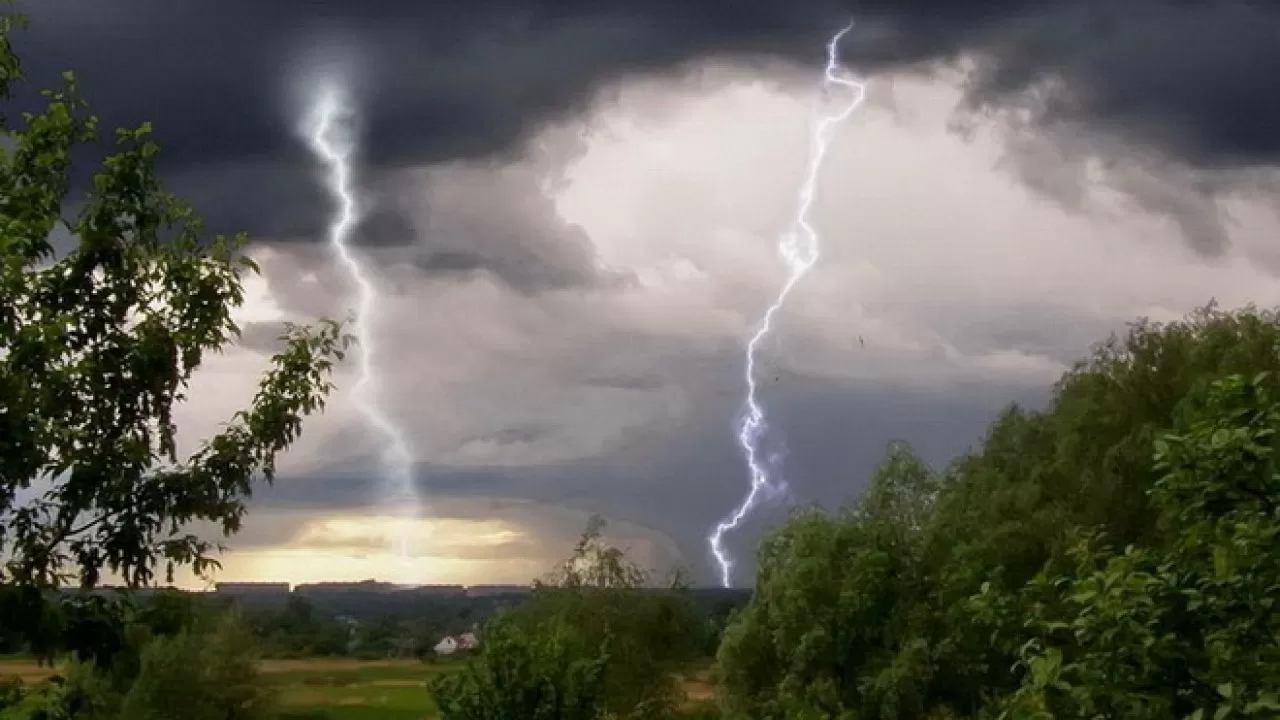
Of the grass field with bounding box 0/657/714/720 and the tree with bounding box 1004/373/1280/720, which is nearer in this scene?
the tree with bounding box 1004/373/1280/720

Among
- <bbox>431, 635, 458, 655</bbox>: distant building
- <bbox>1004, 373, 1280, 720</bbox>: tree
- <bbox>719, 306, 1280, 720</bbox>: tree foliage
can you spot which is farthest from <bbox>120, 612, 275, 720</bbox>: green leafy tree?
<bbox>1004, 373, 1280, 720</bbox>: tree

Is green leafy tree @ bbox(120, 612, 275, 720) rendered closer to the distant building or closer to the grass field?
the grass field

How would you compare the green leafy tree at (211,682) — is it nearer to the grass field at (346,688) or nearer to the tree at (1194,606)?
the grass field at (346,688)

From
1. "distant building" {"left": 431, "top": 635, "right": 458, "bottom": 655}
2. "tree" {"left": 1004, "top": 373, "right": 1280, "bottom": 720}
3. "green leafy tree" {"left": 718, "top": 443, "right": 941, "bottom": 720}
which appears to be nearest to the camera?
"tree" {"left": 1004, "top": 373, "right": 1280, "bottom": 720}

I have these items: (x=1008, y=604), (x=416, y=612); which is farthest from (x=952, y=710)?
(x=416, y=612)

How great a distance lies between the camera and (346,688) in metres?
74.4

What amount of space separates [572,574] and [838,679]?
11079 millimetres

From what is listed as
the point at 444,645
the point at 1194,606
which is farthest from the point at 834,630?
the point at 1194,606

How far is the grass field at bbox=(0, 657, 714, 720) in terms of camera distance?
6944 centimetres

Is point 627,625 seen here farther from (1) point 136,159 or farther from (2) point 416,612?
(1) point 136,159

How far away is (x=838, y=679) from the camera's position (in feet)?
139

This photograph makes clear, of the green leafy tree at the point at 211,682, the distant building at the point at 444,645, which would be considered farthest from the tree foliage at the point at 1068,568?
the green leafy tree at the point at 211,682

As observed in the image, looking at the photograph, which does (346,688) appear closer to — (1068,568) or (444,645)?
(444,645)

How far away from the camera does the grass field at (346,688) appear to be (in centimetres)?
6944
